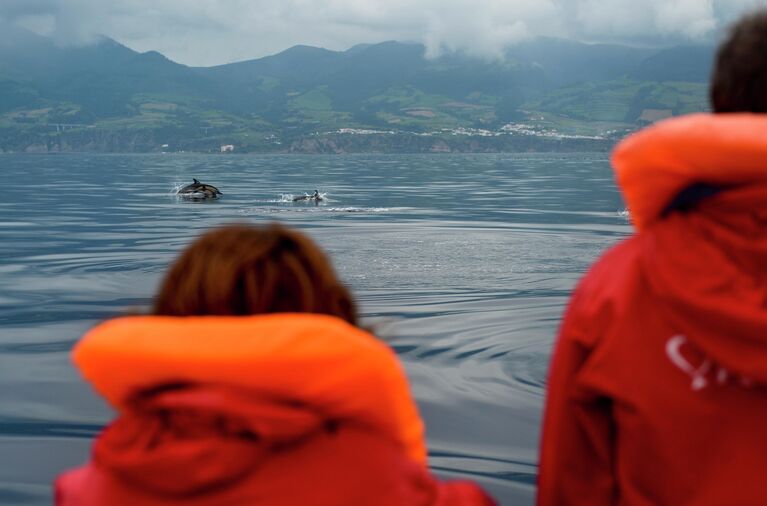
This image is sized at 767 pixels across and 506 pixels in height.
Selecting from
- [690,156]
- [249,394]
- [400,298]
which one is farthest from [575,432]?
[400,298]

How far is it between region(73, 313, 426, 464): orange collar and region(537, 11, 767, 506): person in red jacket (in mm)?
743

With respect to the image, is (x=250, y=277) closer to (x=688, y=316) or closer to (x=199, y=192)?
(x=688, y=316)

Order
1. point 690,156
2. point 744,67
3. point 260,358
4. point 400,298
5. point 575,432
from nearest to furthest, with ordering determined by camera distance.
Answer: point 260,358 → point 690,156 → point 744,67 → point 575,432 → point 400,298

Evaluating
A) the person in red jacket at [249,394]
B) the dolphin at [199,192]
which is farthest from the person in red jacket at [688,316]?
the dolphin at [199,192]

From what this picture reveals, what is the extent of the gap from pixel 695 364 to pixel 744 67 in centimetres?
88

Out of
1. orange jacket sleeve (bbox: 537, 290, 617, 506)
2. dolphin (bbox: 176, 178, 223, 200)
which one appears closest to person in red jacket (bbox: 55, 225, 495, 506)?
orange jacket sleeve (bbox: 537, 290, 617, 506)

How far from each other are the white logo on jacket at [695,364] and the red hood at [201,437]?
1067 mm

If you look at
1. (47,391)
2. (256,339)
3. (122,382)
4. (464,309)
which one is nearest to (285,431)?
(256,339)

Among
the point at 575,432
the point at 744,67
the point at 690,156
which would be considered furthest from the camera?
the point at 575,432

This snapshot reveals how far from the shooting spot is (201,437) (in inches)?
102

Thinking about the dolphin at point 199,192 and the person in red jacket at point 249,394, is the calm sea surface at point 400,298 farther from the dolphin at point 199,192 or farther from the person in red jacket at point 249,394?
the dolphin at point 199,192

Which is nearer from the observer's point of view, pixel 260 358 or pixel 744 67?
pixel 260 358

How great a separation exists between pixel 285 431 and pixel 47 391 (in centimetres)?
766

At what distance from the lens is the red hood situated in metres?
2.54
